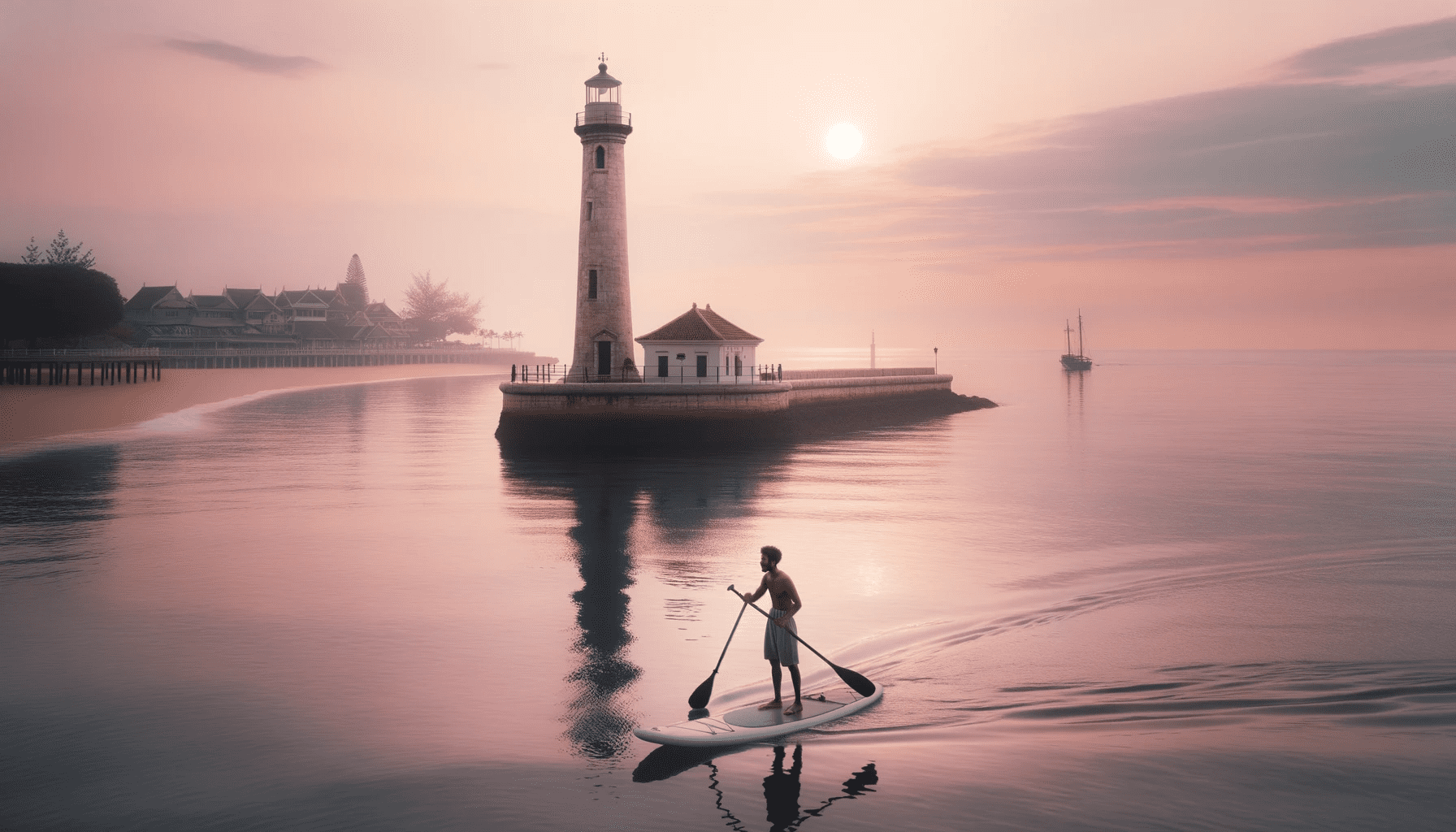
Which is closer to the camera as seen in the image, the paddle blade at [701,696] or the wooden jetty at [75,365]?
the paddle blade at [701,696]

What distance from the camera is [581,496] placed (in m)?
35.3

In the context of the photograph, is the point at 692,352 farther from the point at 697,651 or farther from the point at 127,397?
the point at 127,397

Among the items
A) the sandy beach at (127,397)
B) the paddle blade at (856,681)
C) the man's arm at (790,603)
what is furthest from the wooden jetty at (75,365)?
the man's arm at (790,603)

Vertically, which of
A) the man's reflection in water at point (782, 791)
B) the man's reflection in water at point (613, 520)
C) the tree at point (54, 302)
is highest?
the tree at point (54, 302)

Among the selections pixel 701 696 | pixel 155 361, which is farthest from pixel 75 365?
pixel 701 696

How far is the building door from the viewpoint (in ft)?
175

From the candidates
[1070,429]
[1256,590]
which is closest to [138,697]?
[1256,590]

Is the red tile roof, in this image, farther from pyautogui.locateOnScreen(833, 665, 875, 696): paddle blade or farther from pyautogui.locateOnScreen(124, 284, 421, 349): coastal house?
pyautogui.locateOnScreen(124, 284, 421, 349): coastal house

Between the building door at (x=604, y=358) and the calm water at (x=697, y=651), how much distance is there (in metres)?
14.7

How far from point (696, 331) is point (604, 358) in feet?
21.0

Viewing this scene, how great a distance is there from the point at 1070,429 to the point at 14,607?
63298mm

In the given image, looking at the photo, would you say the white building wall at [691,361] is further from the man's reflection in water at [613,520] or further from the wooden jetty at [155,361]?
the man's reflection in water at [613,520]

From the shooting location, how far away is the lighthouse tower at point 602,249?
5253cm

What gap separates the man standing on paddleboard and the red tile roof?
4476 cm
